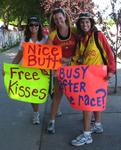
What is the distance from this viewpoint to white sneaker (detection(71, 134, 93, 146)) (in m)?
5.44

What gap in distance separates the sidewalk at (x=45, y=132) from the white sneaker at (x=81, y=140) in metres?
0.05

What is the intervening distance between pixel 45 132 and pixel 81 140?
756 mm

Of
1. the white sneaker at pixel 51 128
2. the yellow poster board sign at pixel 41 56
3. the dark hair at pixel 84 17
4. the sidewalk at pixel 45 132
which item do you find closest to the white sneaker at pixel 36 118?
the sidewalk at pixel 45 132

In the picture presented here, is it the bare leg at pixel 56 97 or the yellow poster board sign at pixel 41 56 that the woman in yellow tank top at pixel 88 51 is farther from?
the bare leg at pixel 56 97

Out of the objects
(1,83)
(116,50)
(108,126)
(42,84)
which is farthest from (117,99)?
(1,83)

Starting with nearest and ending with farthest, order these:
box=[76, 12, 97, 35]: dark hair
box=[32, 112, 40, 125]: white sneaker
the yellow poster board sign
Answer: box=[76, 12, 97, 35]: dark hair, the yellow poster board sign, box=[32, 112, 40, 125]: white sneaker

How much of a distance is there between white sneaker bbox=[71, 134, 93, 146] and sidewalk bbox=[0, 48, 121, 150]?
54mm

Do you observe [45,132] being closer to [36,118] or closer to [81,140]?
[36,118]

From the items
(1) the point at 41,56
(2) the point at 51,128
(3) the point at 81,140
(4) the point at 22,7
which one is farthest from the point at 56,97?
(4) the point at 22,7

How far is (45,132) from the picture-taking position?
19.9 feet

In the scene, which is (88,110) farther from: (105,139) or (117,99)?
(117,99)

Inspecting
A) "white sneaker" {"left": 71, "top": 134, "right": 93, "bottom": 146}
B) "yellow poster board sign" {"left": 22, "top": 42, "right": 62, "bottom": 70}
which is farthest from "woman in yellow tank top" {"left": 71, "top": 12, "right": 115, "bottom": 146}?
"yellow poster board sign" {"left": 22, "top": 42, "right": 62, "bottom": 70}

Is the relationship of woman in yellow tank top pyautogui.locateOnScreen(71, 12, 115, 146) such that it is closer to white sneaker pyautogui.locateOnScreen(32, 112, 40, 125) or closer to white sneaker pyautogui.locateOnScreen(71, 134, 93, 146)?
white sneaker pyautogui.locateOnScreen(71, 134, 93, 146)

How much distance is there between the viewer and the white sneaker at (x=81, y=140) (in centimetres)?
544
